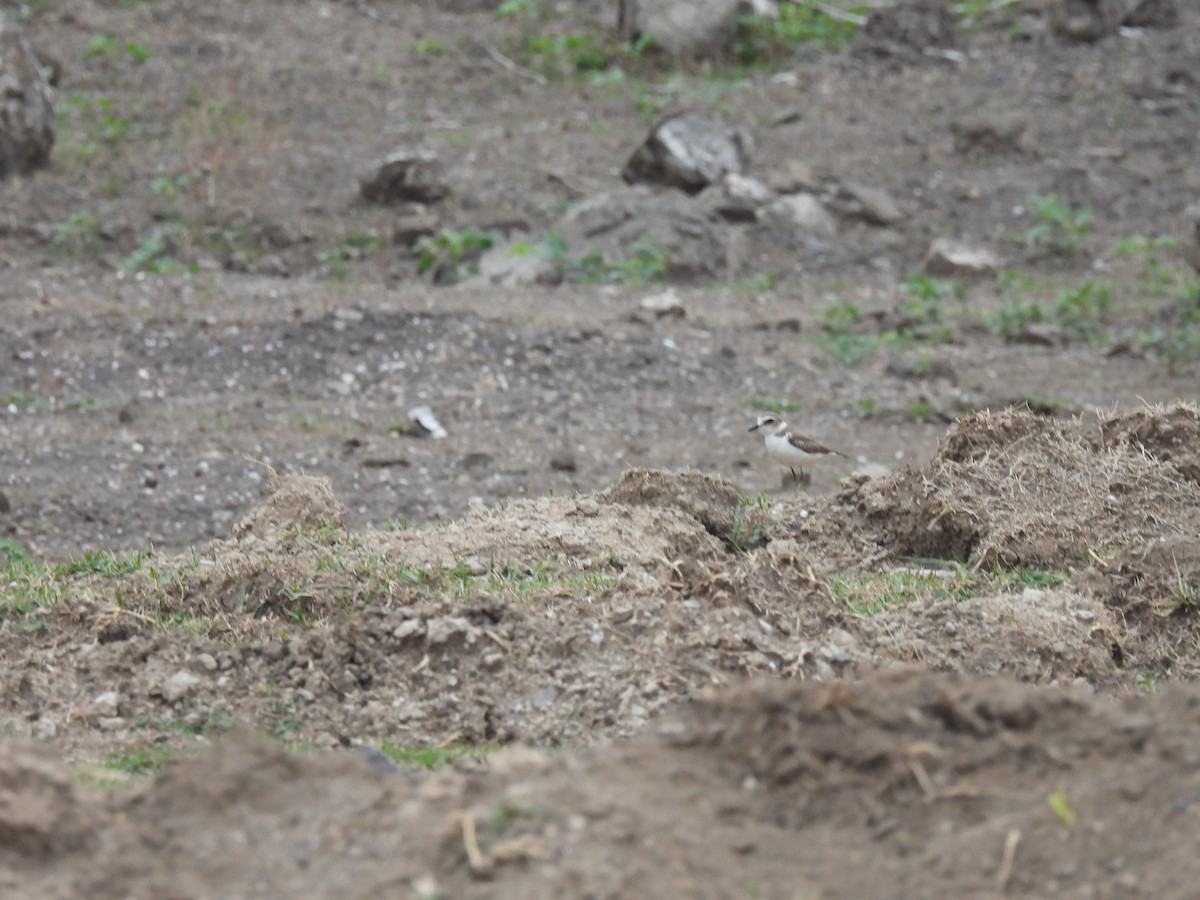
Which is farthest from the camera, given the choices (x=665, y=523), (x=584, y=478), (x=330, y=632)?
(x=584, y=478)

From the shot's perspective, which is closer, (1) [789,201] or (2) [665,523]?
(2) [665,523]

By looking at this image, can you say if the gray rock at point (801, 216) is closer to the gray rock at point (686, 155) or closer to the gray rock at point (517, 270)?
the gray rock at point (686, 155)

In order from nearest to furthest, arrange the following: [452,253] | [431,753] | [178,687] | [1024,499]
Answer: [431,753]
[178,687]
[1024,499]
[452,253]

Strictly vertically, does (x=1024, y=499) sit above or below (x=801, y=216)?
above

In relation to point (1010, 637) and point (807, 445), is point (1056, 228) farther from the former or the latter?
point (1010, 637)

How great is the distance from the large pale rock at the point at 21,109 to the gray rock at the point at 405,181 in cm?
318

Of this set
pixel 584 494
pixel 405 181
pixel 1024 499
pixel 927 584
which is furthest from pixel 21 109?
pixel 927 584

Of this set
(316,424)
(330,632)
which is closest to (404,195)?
(316,424)

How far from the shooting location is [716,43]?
69.2 ft

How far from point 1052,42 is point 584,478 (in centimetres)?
1393

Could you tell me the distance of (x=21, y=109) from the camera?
1578 cm

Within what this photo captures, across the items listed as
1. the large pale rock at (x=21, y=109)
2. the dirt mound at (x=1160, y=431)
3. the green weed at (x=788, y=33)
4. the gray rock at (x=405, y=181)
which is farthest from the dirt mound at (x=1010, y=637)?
the green weed at (x=788, y=33)

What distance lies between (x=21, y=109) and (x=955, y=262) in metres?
8.97

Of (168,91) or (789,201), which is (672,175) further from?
(168,91)
